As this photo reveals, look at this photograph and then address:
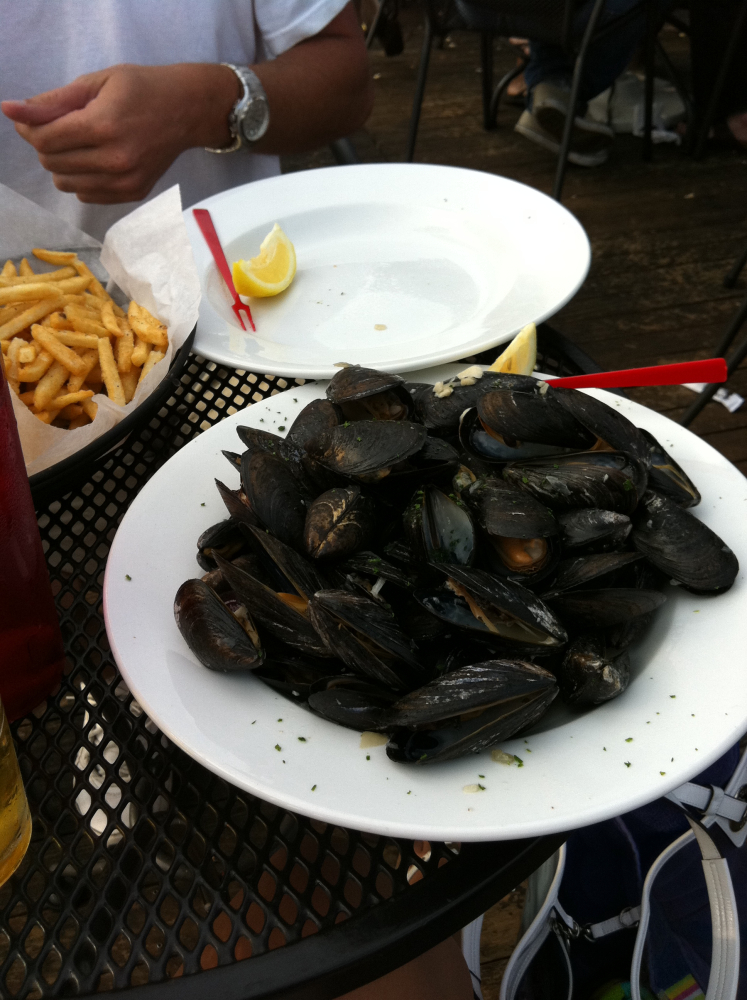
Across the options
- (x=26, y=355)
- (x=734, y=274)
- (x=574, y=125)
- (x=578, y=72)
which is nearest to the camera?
(x=26, y=355)

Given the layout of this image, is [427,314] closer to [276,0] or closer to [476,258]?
[476,258]

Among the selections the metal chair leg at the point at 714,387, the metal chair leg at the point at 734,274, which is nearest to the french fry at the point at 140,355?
the metal chair leg at the point at 714,387

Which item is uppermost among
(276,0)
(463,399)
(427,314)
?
(276,0)

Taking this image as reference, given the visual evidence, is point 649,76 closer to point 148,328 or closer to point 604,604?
point 148,328

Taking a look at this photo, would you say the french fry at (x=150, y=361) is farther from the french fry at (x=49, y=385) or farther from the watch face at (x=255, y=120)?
the watch face at (x=255, y=120)

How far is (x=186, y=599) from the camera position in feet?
2.29

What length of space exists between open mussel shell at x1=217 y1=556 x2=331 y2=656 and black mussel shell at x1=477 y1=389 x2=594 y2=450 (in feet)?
0.91

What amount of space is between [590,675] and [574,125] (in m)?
4.14

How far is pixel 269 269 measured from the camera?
1318 mm

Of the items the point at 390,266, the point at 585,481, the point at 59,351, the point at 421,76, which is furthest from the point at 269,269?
the point at 421,76

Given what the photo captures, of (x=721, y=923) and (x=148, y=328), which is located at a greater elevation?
(x=148, y=328)

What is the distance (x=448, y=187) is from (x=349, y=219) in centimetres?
22

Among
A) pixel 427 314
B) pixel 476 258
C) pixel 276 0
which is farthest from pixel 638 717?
pixel 276 0

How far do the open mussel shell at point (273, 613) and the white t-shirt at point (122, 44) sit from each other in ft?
4.70
